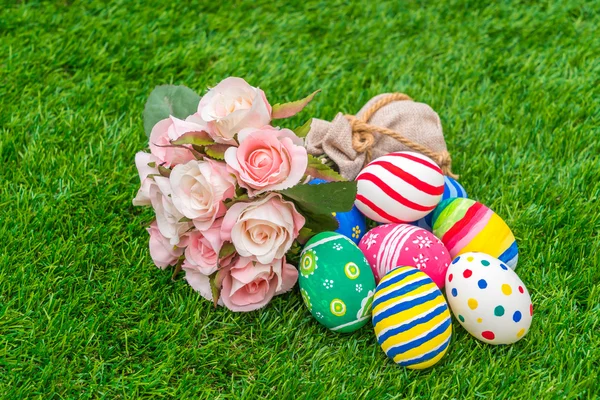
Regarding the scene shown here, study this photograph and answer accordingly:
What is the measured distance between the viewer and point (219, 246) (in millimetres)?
1672

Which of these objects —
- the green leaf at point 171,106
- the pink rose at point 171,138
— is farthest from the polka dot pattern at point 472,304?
the green leaf at point 171,106

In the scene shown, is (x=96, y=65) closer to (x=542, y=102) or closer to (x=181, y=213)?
(x=181, y=213)

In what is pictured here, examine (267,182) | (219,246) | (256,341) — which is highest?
(267,182)

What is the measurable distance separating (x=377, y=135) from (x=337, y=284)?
0.63 m

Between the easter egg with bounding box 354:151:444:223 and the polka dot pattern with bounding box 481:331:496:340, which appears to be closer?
the polka dot pattern with bounding box 481:331:496:340

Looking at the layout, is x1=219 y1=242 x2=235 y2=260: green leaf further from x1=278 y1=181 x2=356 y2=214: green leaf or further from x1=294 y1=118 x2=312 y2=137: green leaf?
x1=294 y1=118 x2=312 y2=137: green leaf

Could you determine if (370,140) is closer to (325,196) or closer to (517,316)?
(325,196)

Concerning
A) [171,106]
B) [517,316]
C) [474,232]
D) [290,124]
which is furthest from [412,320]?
[290,124]

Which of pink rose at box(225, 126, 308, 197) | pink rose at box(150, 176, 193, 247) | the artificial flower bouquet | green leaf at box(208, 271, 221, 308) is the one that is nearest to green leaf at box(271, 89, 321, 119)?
the artificial flower bouquet

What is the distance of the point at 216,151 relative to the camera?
168 centimetres

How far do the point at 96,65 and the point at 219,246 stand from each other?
1.34 m

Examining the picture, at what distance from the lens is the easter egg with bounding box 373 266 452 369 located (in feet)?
5.36

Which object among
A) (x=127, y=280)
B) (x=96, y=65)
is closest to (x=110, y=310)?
(x=127, y=280)

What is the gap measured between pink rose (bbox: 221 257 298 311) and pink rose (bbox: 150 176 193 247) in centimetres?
17
